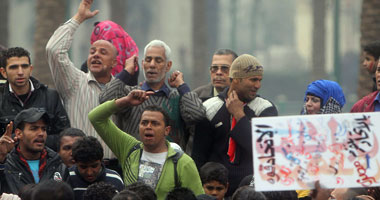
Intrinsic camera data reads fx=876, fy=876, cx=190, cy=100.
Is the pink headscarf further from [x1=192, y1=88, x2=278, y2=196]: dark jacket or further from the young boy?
the young boy

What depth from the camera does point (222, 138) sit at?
8516mm

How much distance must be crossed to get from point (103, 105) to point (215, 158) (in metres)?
1.29

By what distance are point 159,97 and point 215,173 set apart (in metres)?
1.02

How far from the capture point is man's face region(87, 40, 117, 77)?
9086 millimetres

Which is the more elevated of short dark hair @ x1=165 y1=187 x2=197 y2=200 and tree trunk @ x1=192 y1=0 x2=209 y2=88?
tree trunk @ x1=192 y1=0 x2=209 y2=88

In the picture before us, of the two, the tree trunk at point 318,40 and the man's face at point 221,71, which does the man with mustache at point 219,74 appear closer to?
the man's face at point 221,71

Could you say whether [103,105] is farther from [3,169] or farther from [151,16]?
[151,16]

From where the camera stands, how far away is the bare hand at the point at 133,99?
7.86m

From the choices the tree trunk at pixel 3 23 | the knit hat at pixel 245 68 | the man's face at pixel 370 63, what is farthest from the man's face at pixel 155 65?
the tree trunk at pixel 3 23

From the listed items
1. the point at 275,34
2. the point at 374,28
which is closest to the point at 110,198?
the point at 374,28

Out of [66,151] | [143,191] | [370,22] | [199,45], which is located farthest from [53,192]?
[199,45]

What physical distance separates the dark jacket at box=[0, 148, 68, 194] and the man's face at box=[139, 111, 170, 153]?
783mm

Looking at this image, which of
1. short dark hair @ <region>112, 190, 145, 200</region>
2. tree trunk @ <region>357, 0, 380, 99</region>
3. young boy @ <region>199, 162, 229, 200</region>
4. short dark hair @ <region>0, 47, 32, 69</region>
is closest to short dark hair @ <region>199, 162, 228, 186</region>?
young boy @ <region>199, 162, 229, 200</region>

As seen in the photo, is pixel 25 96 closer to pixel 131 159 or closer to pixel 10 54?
pixel 10 54
